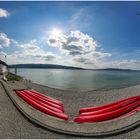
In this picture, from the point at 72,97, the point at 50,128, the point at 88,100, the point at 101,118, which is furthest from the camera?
the point at 72,97

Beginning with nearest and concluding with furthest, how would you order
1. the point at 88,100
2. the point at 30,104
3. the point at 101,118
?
the point at 101,118
the point at 30,104
the point at 88,100

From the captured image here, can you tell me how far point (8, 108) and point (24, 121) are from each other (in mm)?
2808

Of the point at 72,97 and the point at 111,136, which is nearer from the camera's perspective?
the point at 111,136

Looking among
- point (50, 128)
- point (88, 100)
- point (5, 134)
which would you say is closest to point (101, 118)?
point (50, 128)

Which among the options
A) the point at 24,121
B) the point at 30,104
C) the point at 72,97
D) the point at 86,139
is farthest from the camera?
the point at 72,97

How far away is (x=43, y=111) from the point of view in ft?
47.4

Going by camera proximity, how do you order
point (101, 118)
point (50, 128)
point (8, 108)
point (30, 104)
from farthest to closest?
point (30, 104)
point (8, 108)
point (101, 118)
point (50, 128)

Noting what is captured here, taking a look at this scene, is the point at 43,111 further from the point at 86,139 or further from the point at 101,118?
the point at 86,139

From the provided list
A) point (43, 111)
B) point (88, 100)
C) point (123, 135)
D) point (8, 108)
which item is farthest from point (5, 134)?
point (88, 100)

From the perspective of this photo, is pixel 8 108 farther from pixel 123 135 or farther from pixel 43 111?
pixel 123 135

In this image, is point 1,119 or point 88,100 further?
point 88,100

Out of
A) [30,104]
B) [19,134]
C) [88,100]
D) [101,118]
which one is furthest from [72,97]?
[19,134]

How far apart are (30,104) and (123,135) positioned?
8.77 metres

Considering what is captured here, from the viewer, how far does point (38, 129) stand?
10.4 m
